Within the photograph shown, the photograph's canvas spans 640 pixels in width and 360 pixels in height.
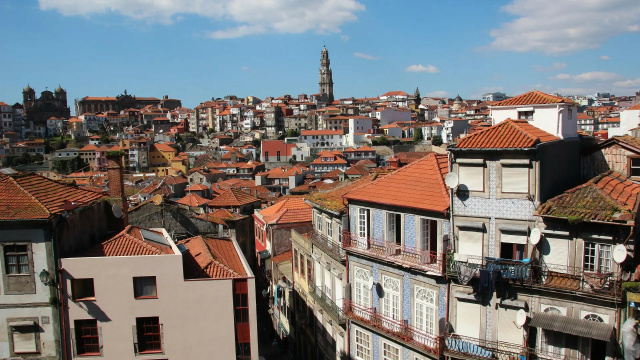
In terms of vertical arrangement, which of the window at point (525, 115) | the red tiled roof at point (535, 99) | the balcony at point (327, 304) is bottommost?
the balcony at point (327, 304)

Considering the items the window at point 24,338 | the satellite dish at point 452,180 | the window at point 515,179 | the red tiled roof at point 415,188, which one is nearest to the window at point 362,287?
the red tiled roof at point 415,188

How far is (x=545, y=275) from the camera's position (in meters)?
13.9

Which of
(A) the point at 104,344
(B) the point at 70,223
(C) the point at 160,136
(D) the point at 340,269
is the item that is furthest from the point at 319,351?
(C) the point at 160,136

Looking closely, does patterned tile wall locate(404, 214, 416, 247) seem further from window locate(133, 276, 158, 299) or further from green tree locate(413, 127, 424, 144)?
green tree locate(413, 127, 424, 144)

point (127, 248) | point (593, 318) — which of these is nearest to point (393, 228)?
point (593, 318)

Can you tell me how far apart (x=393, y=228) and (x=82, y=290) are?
33.8 feet

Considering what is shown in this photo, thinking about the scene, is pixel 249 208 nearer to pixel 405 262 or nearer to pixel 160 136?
pixel 405 262

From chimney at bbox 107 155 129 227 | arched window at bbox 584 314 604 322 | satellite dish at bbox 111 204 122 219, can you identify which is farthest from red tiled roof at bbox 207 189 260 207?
arched window at bbox 584 314 604 322

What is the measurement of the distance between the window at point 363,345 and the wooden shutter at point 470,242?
5.63m

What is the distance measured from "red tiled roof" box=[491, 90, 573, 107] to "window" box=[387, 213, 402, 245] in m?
5.53

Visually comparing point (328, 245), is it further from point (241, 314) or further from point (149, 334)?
point (149, 334)

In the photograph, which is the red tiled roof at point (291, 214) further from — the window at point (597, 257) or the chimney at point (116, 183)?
the window at point (597, 257)

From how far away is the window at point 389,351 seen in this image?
17422 millimetres

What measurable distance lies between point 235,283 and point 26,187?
7.07m
